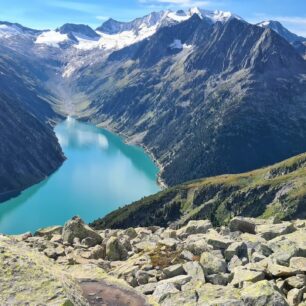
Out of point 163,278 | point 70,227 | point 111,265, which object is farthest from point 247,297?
point 70,227

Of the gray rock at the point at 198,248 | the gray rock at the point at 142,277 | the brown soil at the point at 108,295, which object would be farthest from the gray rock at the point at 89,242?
the brown soil at the point at 108,295

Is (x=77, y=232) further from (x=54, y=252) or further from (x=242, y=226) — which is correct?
(x=242, y=226)

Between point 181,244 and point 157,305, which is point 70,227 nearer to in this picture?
point 181,244

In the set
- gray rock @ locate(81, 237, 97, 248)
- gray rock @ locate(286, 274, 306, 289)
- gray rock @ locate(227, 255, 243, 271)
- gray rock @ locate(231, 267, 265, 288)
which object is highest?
gray rock @ locate(286, 274, 306, 289)

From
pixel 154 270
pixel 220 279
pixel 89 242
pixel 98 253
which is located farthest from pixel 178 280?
pixel 89 242

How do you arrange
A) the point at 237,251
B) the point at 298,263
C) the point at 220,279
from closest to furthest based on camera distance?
the point at 220,279, the point at 298,263, the point at 237,251

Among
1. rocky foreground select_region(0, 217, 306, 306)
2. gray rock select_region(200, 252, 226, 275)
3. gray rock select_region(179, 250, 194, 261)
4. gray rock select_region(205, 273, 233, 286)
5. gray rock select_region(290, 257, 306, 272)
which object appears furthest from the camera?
gray rock select_region(179, 250, 194, 261)

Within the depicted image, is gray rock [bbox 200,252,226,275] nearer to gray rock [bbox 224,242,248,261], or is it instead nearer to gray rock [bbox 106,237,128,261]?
gray rock [bbox 224,242,248,261]

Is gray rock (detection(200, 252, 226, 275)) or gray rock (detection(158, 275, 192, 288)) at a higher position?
gray rock (detection(200, 252, 226, 275))

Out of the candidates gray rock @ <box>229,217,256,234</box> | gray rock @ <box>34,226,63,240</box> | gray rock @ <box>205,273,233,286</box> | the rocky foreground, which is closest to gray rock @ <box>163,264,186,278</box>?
the rocky foreground
